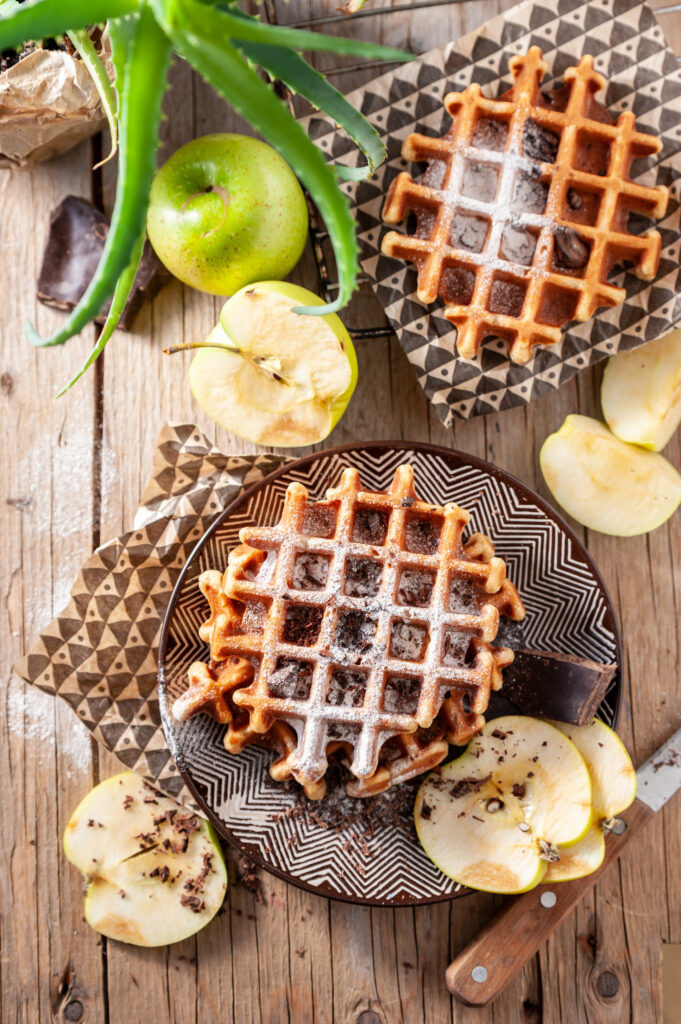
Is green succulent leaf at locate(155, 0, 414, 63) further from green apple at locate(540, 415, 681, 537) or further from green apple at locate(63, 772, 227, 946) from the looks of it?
green apple at locate(63, 772, 227, 946)

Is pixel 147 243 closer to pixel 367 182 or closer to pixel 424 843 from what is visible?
pixel 367 182

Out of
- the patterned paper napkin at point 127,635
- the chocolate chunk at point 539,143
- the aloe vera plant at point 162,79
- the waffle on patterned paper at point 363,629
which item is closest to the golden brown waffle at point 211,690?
the waffle on patterned paper at point 363,629

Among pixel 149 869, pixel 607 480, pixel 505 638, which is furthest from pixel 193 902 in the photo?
pixel 607 480

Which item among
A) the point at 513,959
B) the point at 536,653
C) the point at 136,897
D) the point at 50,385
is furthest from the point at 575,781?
the point at 50,385

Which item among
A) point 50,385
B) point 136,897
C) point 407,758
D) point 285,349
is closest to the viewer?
point 407,758

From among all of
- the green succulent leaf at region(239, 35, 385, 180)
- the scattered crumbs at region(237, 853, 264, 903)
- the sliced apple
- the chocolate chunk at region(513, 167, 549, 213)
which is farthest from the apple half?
the green succulent leaf at region(239, 35, 385, 180)

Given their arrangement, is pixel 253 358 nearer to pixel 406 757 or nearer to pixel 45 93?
pixel 45 93
